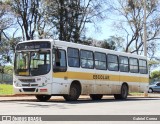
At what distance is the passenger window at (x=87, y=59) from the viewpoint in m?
24.1

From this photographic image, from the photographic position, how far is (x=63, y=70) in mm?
22250

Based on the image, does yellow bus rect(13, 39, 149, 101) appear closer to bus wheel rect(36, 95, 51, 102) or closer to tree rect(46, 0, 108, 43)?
bus wheel rect(36, 95, 51, 102)

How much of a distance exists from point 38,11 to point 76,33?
8326 millimetres

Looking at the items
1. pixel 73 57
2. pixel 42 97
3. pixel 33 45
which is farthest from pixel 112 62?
pixel 33 45

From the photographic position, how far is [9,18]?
50.4 m

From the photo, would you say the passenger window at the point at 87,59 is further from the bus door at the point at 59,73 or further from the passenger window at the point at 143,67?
the passenger window at the point at 143,67

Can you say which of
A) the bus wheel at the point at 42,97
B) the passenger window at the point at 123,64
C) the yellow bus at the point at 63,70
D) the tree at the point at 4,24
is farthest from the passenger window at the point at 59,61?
the tree at the point at 4,24

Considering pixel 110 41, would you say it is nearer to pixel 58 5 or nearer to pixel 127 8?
pixel 127 8

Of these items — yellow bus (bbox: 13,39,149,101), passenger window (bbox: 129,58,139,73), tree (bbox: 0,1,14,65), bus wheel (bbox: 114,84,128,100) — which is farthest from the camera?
tree (bbox: 0,1,14,65)

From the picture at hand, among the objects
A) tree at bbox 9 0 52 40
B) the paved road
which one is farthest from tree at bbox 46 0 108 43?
the paved road

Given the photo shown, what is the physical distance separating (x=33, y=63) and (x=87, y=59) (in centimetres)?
384

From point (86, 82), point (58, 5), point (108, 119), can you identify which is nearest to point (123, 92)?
point (86, 82)

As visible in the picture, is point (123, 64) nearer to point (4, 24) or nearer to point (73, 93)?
point (73, 93)

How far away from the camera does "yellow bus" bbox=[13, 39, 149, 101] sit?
21750 millimetres
